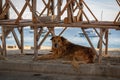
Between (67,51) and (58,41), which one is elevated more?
(58,41)

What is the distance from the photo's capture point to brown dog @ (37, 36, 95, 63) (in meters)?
14.4

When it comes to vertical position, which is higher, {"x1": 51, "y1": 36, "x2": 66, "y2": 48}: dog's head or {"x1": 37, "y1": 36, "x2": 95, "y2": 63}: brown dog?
{"x1": 51, "y1": 36, "x2": 66, "y2": 48}: dog's head

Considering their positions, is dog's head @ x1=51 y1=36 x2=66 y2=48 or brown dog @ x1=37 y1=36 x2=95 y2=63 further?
dog's head @ x1=51 y1=36 x2=66 y2=48

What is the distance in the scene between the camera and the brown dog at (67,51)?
14418 millimetres

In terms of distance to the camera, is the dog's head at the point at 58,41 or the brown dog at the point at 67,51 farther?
the dog's head at the point at 58,41

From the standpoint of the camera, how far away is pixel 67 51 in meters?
15.1

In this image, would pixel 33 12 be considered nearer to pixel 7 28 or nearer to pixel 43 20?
pixel 43 20

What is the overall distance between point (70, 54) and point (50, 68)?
1.73 m

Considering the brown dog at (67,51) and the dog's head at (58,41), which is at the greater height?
the dog's head at (58,41)

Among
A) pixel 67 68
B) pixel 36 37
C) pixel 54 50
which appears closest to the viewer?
pixel 67 68

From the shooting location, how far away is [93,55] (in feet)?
46.4

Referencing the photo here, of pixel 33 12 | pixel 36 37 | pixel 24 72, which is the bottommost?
pixel 24 72

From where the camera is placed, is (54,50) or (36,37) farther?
(54,50)

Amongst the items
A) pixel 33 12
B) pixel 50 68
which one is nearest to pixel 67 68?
pixel 50 68
